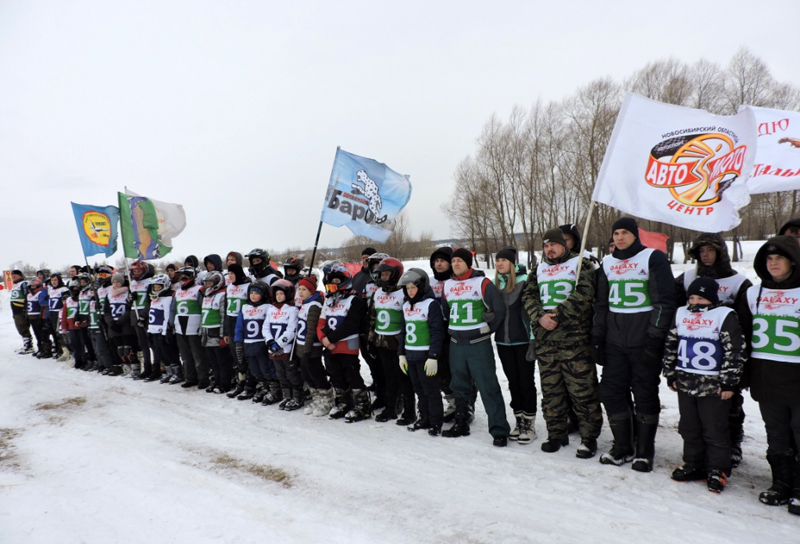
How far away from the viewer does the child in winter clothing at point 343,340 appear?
6.04 m

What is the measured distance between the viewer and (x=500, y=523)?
3365 mm

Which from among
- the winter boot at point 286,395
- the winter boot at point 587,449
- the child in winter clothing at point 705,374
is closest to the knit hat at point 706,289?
the child in winter clothing at point 705,374

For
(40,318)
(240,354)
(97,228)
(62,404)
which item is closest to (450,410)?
(240,354)

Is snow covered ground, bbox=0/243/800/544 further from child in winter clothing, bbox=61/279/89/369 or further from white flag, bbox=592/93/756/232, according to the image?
child in winter clothing, bbox=61/279/89/369

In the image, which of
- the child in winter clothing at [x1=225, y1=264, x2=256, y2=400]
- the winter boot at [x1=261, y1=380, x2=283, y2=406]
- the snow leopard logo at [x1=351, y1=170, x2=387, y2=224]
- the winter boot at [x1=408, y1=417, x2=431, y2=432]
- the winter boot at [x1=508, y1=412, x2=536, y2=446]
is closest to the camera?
the winter boot at [x1=508, y1=412, x2=536, y2=446]

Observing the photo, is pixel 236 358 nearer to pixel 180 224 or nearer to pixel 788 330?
pixel 180 224

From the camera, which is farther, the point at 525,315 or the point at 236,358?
the point at 236,358

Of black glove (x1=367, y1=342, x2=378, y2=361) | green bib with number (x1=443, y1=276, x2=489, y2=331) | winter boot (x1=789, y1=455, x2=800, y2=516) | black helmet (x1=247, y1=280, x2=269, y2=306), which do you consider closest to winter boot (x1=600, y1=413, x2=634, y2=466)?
winter boot (x1=789, y1=455, x2=800, y2=516)

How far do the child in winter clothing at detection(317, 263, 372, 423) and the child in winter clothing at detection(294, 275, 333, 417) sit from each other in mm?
146

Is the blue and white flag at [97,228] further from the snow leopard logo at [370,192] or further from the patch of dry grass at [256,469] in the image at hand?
the patch of dry grass at [256,469]

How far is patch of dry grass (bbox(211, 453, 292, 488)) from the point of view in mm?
4281

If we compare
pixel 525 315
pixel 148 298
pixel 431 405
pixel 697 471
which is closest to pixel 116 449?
pixel 431 405

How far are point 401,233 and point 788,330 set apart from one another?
39.9m

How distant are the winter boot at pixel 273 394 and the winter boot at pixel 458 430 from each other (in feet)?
10.5
